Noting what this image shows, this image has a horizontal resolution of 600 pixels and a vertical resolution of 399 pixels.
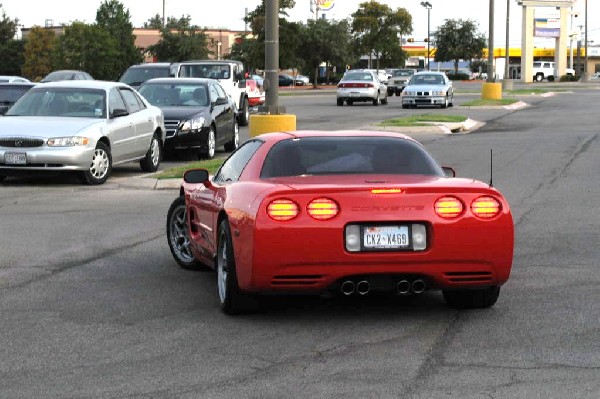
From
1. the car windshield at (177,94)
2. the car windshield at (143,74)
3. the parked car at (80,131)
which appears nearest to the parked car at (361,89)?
the car windshield at (143,74)

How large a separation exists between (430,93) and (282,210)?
4017 cm

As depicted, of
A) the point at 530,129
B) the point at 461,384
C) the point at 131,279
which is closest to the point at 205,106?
the point at 530,129

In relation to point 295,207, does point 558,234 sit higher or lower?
lower

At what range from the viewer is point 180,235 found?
1081 centimetres

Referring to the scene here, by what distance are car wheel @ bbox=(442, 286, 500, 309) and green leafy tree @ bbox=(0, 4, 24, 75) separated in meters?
88.4

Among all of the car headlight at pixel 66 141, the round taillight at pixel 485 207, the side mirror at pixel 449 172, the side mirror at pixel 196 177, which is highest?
the side mirror at pixel 449 172

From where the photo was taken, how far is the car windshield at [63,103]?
19.1 m

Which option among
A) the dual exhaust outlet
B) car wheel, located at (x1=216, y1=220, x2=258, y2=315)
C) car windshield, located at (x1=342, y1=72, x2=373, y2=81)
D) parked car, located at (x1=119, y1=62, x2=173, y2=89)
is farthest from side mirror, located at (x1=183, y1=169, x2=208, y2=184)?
car windshield, located at (x1=342, y1=72, x2=373, y2=81)

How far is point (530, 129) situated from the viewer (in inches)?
1283

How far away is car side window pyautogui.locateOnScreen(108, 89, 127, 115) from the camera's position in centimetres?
1931

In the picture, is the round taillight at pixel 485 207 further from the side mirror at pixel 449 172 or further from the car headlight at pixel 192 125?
the car headlight at pixel 192 125

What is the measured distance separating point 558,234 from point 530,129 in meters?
20.4

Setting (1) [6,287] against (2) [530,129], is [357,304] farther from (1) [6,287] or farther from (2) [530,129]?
(2) [530,129]

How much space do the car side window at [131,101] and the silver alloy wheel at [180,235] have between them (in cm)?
936
